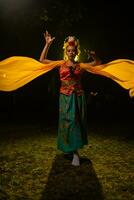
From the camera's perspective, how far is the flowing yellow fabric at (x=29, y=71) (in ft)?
27.2

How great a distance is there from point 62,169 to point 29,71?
2196mm

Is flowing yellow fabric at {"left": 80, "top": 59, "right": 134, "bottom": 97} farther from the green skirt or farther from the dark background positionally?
the dark background

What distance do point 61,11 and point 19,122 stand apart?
4049 mm

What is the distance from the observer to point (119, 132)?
11.6 m

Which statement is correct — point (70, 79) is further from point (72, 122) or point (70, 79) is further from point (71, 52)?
point (72, 122)

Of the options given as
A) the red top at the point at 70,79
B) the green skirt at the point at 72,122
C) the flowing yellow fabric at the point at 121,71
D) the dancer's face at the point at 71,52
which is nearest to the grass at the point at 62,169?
the green skirt at the point at 72,122

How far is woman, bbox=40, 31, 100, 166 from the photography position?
768cm

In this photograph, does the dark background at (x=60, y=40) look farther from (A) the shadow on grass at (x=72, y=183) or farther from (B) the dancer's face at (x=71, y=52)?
(A) the shadow on grass at (x=72, y=183)

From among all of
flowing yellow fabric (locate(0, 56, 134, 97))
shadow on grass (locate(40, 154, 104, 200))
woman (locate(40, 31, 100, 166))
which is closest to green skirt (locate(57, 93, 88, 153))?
woman (locate(40, 31, 100, 166))

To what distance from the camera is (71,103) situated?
770 cm

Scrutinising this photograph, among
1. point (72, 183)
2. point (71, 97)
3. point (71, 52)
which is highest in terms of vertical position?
point (71, 52)

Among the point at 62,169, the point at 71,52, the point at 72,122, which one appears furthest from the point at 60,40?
the point at 62,169

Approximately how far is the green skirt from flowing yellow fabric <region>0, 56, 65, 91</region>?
3.21 feet

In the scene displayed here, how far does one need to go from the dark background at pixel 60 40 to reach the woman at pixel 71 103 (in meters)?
5.75
